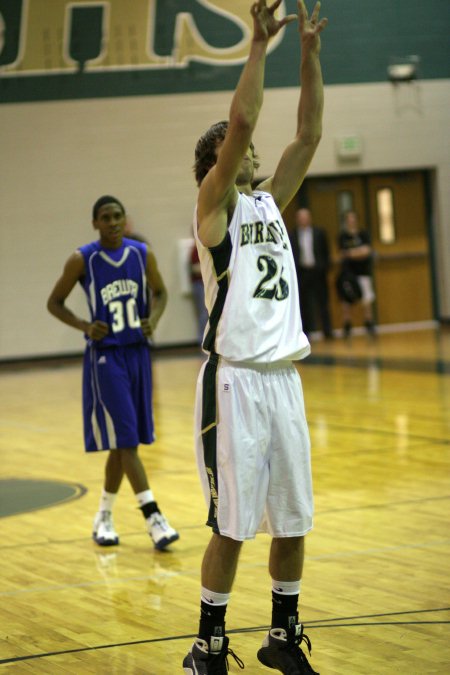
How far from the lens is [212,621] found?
3502 millimetres

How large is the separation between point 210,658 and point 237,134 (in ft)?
5.12

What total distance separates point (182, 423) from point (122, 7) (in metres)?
8.02

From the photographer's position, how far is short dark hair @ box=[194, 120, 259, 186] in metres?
3.58

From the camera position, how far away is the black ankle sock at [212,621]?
3.50m

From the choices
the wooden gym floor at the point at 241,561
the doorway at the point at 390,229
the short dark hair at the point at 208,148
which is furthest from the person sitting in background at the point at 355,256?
the short dark hair at the point at 208,148

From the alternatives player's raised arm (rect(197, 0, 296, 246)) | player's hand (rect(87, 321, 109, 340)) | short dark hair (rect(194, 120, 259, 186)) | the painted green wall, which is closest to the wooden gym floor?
player's hand (rect(87, 321, 109, 340))

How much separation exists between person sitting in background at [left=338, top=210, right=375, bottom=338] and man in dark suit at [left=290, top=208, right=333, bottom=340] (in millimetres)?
335

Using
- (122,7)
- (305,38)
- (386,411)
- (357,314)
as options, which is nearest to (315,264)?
(357,314)

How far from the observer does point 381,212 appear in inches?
699

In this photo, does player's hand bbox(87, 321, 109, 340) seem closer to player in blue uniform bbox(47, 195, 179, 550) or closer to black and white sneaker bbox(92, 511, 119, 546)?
player in blue uniform bbox(47, 195, 179, 550)

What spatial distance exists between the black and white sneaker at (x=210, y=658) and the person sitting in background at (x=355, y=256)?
13.4m

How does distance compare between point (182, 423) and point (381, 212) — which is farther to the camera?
point (381, 212)

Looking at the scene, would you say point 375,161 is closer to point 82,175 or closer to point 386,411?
point 82,175

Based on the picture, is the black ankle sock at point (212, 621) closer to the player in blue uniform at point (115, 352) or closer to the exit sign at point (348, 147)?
the player in blue uniform at point (115, 352)
